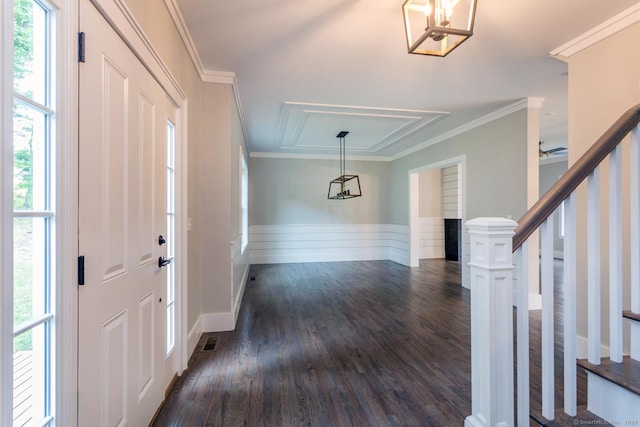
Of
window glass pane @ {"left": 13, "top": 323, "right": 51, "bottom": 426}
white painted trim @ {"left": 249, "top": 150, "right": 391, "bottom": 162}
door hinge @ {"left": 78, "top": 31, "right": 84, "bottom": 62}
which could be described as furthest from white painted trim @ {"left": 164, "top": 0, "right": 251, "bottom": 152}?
white painted trim @ {"left": 249, "top": 150, "right": 391, "bottom": 162}

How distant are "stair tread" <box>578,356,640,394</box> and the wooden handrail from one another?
0.61 metres

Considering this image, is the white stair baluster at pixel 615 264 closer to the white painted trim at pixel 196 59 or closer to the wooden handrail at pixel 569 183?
the wooden handrail at pixel 569 183

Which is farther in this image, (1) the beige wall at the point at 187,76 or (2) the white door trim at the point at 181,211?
(2) the white door trim at the point at 181,211

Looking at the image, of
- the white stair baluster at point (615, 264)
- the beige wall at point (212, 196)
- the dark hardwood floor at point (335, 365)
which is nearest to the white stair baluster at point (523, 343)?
the white stair baluster at point (615, 264)

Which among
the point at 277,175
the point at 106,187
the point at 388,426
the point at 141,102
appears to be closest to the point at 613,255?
the point at 388,426

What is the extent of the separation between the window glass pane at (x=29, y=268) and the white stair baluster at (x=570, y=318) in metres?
1.94

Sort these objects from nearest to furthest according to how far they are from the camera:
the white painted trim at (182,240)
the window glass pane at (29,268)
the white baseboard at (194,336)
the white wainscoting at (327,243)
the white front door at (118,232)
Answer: the window glass pane at (29,268)
the white front door at (118,232)
the white painted trim at (182,240)
the white baseboard at (194,336)
the white wainscoting at (327,243)

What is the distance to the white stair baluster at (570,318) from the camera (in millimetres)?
1256

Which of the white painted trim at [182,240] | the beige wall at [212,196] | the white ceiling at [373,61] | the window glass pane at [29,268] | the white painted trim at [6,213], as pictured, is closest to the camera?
the white painted trim at [6,213]

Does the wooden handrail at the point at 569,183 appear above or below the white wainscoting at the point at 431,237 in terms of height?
above

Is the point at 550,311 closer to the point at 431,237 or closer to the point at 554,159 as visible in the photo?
the point at 431,237

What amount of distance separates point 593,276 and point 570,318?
215 mm

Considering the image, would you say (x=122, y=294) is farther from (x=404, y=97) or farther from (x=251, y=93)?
(x=404, y=97)

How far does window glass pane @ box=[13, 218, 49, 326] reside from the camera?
854mm
